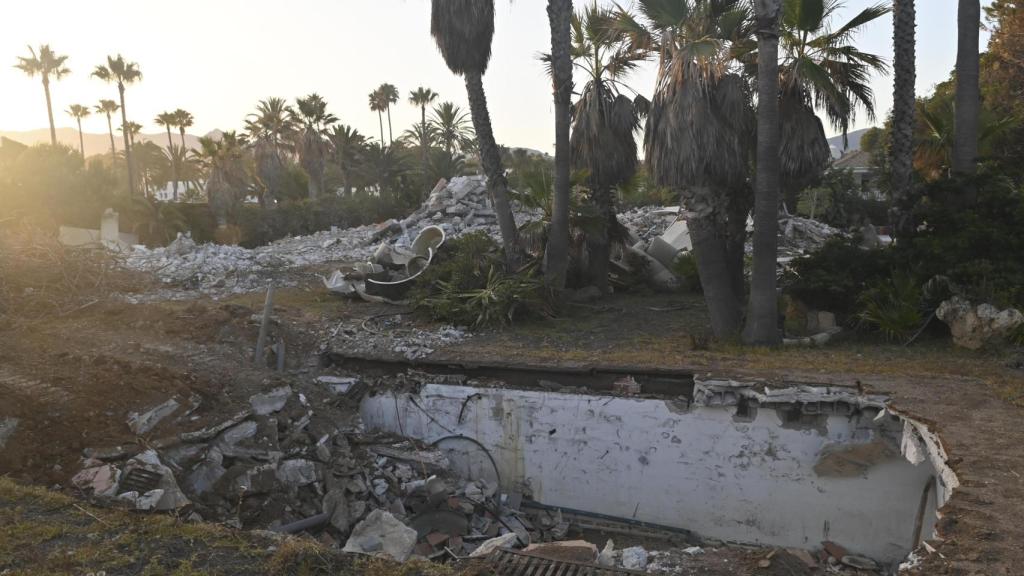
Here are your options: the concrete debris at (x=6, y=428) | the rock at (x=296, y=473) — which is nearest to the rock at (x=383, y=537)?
the rock at (x=296, y=473)

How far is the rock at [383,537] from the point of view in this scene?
6219 mm

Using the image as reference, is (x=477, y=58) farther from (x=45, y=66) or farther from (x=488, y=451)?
(x=45, y=66)

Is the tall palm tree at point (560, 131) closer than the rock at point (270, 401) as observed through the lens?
No

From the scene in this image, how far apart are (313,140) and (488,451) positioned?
34961mm

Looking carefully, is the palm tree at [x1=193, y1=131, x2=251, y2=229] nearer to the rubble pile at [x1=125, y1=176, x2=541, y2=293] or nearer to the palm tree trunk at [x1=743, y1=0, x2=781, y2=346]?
the rubble pile at [x1=125, y1=176, x2=541, y2=293]

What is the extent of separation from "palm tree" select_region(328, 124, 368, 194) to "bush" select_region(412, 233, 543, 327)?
30981 millimetres

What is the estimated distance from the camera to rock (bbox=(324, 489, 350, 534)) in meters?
7.57

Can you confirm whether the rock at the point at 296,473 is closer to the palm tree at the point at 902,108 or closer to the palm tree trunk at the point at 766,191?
the palm tree trunk at the point at 766,191

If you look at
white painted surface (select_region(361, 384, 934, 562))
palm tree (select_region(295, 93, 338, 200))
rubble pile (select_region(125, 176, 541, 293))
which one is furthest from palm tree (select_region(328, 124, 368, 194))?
white painted surface (select_region(361, 384, 934, 562))

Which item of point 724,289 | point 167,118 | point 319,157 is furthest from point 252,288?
point 167,118

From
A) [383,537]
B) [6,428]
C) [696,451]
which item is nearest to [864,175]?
[696,451]

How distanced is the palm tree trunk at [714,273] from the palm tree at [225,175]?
26380mm

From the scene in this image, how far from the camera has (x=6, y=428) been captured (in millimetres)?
7145

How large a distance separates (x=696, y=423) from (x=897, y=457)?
228cm
